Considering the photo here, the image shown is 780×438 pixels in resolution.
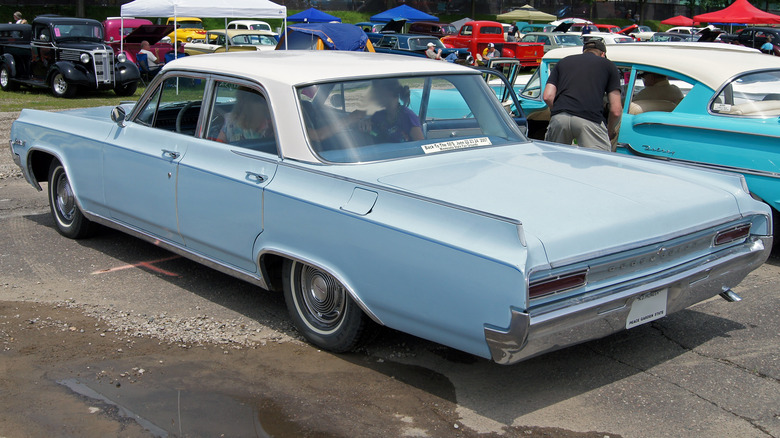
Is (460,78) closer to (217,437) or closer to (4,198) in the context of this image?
(217,437)

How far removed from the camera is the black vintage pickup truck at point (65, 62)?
1730 cm

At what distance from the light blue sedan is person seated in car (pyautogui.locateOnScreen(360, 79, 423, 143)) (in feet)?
0.03

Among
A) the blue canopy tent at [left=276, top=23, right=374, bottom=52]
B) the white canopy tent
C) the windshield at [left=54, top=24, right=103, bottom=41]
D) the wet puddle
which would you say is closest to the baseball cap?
the wet puddle

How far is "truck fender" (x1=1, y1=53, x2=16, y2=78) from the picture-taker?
59.2 feet

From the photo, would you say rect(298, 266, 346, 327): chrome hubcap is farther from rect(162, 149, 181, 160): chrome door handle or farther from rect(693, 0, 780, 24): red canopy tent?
rect(693, 0, 780, 24): red canopy tent

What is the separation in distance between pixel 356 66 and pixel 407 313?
1887mm

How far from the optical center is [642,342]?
4652 millimetres

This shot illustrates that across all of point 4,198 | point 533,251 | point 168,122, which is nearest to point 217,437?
point 533,251

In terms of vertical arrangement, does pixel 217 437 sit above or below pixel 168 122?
below

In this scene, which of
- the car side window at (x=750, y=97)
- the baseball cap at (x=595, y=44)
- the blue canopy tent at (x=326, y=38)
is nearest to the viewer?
the car side window at (x=750, y=97)

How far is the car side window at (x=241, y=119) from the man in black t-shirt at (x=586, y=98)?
10.9 ft

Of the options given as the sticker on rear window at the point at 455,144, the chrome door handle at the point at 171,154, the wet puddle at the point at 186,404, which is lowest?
the wet puddle at the point at 186,404

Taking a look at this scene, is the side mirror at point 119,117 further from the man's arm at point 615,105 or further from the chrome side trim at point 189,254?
the man's arm at point 615,105

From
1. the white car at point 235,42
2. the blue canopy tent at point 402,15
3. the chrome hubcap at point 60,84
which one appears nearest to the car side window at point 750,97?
the chrome hubcap at point 60,84
